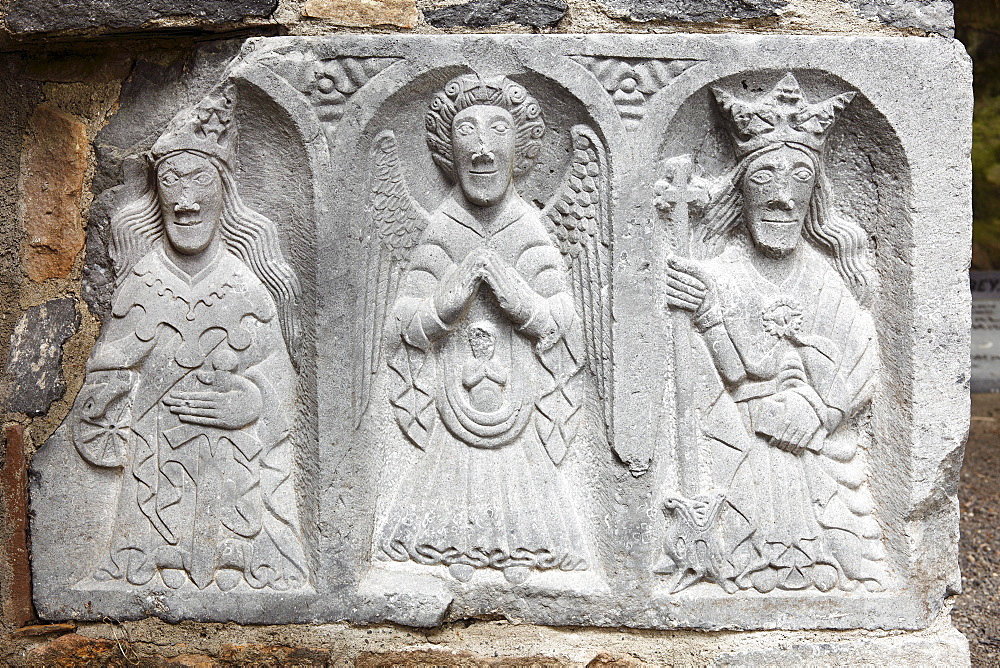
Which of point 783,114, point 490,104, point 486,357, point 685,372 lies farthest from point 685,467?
point 490,104

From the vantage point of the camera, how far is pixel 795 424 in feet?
8.50

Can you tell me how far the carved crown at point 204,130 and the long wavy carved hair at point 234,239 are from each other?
1.4 inches

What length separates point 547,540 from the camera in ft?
8.51

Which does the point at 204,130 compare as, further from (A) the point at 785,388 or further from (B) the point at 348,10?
(A) the point at 785,388

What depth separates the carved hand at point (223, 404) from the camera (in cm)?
261

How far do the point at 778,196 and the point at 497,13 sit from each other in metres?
0.91

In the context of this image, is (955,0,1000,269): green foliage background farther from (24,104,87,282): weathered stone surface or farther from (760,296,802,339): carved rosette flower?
(24,104,87,282): weathered stone surface

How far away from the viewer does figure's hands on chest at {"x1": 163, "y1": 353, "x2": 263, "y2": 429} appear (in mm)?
2609

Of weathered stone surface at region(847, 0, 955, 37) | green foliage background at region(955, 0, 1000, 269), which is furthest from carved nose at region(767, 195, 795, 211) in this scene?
green foliage background at region(955, 0, 1000, 269)

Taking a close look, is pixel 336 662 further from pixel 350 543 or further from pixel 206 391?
pixel 206 391

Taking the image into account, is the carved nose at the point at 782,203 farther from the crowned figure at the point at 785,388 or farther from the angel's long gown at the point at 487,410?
the angel's long gown at the point at 487,410

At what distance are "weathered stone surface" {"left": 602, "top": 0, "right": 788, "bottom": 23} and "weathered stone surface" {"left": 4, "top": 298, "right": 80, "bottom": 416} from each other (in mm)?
1773

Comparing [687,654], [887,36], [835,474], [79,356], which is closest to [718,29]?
[887,36]

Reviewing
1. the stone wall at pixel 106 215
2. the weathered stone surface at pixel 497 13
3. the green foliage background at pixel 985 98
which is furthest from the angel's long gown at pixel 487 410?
the green foliage background at pixel 985 98
